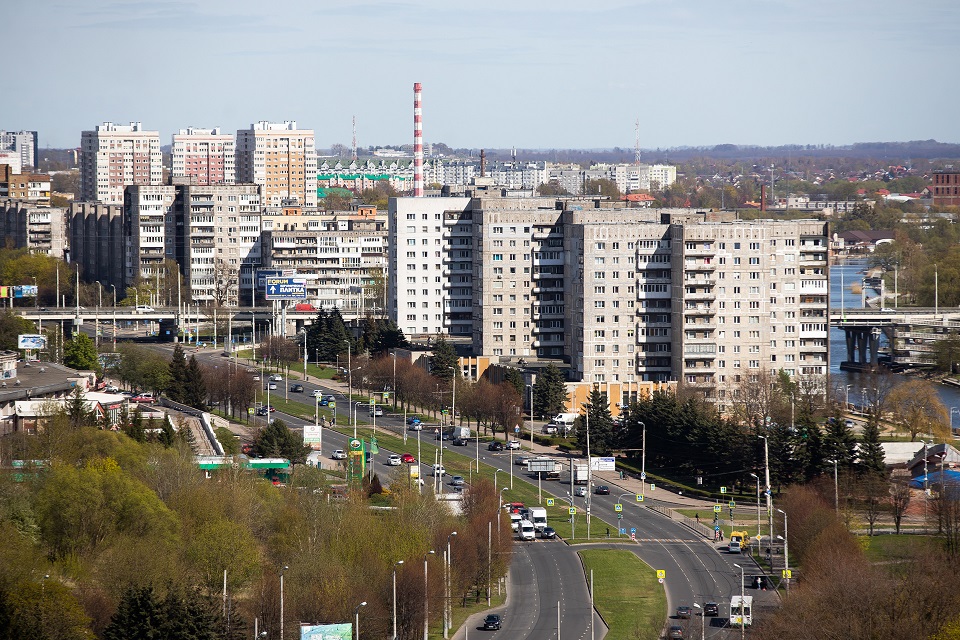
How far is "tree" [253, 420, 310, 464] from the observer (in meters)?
63.1

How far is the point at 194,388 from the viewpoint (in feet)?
A: 249

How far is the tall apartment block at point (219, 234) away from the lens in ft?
410

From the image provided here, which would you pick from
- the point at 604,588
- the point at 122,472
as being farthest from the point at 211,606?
the point at 604,588

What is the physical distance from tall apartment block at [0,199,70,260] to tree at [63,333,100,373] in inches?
2330

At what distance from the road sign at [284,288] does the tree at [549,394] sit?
102ft

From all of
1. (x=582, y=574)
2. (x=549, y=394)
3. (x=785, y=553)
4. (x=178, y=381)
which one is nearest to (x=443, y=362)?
(x=549, y=394)

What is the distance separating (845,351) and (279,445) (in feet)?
198

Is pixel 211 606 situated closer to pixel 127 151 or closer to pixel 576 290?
pixel 576 290

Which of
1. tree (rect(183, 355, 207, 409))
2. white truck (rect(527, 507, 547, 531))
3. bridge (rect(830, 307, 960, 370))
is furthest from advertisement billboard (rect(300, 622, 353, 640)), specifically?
bridge (rect(830, 307, 960, 370))

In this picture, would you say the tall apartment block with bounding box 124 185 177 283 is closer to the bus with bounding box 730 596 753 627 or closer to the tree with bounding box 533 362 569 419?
the tree with bounding box 533 362 569 419

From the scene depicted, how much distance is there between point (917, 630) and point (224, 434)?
32605 mm

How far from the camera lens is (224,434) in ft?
214

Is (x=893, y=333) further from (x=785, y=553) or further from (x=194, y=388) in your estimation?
(x=785, y=553)

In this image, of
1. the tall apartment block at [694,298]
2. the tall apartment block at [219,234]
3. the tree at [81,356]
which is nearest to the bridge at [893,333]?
the tall apartment block at [694,298]
